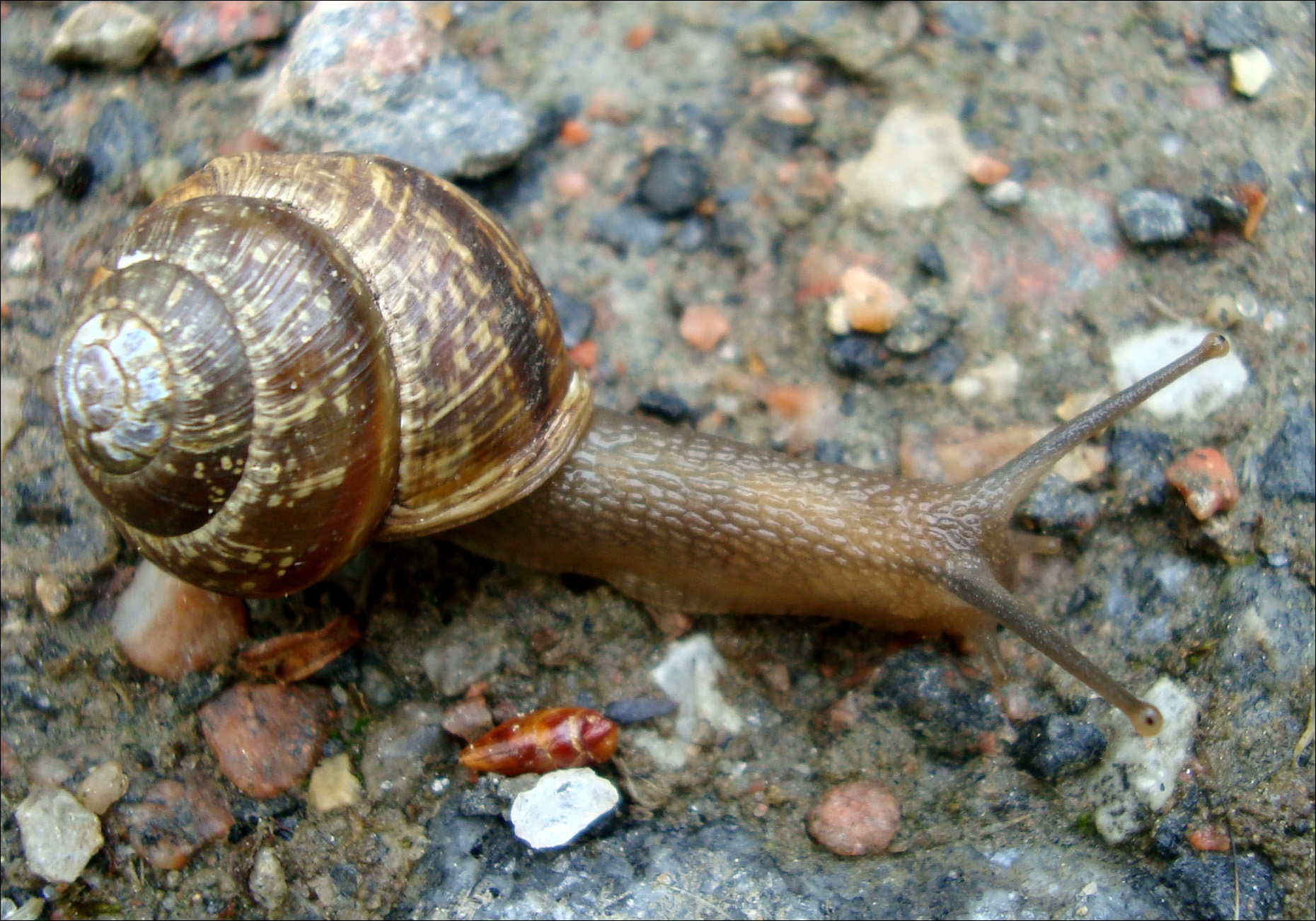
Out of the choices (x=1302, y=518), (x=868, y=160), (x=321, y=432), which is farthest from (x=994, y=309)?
(x=321, y=432)

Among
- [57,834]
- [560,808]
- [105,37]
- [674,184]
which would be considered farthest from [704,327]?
[57,834]

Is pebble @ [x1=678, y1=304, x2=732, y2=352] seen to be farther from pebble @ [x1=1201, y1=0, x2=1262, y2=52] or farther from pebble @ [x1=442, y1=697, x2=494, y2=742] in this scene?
pebble @ [x1=1201, y1=0, x2=1262, y2=52]

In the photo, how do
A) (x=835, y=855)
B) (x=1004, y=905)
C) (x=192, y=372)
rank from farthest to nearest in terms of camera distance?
(x=835, y=855) < (x=1004, y=905) < (x=192, y=372)

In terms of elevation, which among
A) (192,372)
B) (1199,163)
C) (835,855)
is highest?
(1199,163)

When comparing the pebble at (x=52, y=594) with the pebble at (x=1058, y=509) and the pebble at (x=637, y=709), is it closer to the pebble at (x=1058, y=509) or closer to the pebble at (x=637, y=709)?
the pebble at (x=637, y=709)

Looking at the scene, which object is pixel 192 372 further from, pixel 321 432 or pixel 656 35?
pixel 656 35

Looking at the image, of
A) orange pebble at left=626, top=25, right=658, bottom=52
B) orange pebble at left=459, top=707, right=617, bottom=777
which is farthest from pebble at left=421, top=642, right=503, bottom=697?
orange pebble at left=626, top=25, right=658, bottom=52

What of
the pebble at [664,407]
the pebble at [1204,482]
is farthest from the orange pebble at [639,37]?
the pebble at [1204,482]
